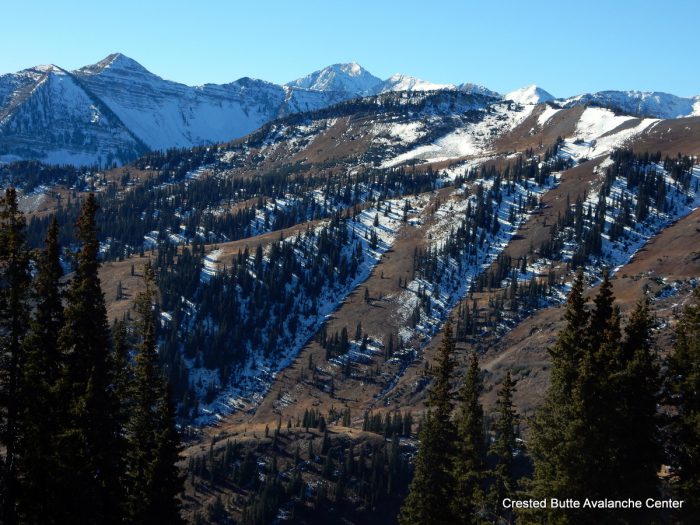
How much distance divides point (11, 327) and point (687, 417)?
106 feet

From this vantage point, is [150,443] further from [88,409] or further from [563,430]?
[563,430]

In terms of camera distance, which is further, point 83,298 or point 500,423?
point 500,423

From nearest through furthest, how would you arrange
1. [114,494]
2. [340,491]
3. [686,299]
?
[114,494] < [340,491] < [686,299]

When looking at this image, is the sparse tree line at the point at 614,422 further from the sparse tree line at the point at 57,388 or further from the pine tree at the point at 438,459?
the sparse tree line at the point at 57,388

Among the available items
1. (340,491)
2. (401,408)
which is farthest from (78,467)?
(401,408)

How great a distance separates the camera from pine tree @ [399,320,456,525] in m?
40.3

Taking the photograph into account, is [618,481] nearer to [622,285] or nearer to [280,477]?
[280,477]

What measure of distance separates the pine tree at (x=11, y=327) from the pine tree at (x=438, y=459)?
78.0ft

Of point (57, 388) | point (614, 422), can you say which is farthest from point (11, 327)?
point (614, 422)

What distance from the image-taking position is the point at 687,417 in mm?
28719

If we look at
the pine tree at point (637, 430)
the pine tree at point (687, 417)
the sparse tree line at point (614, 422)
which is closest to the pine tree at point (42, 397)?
the sparse tree line at point (614, 422)

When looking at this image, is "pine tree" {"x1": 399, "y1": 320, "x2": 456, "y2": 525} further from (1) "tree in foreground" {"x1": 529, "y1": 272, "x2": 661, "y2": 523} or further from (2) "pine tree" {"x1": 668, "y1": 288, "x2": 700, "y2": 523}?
(2) "pine tree" {"x1": 668, "y1": 288, "x2": 700, "y2": 523}

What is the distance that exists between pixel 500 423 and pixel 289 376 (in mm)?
159972

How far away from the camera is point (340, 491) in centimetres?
13325
